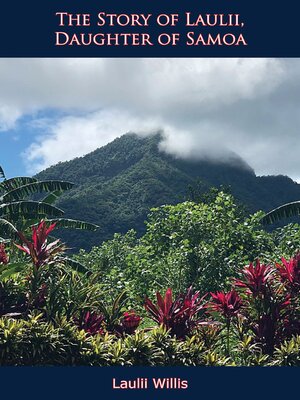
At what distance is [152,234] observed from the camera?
20438mm

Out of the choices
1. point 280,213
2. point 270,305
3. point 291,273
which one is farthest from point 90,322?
point 280,213

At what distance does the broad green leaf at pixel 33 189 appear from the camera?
14734 mm

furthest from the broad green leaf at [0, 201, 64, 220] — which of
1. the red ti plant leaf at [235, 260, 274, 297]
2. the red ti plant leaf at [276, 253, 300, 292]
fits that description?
the red ti plant leaf at [276, 253, 300, 292]

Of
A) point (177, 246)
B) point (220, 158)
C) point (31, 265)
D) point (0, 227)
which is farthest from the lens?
point (220, 158)

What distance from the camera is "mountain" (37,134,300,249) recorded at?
5638cm

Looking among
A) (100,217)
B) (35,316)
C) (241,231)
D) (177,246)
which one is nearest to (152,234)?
(177,246)

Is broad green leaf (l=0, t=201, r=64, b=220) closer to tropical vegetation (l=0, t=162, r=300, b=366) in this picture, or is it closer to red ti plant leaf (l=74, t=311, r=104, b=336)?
tropical vegetation (l=0, t=162, r=300, b=366)

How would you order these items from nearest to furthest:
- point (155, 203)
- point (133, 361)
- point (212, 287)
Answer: point (133, 361) < point (212, 287) < point (155, 203)

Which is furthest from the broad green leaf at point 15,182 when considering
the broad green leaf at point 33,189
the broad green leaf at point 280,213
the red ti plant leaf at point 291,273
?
the red ti plant leaf at point 291,273

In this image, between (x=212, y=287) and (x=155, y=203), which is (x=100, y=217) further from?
(x=212, y=287)

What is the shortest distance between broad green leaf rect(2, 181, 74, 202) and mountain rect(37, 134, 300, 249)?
30048 millimetres

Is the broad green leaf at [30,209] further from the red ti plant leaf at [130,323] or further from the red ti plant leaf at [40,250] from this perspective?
the red ti plant leaf at [130,323]

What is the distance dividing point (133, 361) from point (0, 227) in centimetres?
767

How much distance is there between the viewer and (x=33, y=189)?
14.8 metres
